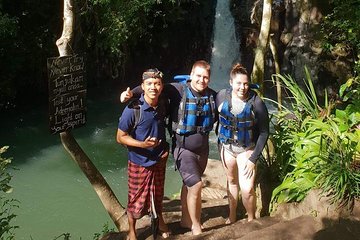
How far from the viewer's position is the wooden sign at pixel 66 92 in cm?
379

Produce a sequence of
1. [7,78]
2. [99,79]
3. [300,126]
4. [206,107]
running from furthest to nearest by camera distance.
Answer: [99,79] < [7,78] < [300,126] < [206,107]

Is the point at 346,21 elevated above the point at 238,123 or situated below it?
above

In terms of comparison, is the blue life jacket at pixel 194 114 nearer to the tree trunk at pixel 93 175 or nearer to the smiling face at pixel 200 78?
the smiling face at pixel 200 78

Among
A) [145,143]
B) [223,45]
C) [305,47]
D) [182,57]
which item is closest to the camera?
[145,143]

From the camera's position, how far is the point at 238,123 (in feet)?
12.1

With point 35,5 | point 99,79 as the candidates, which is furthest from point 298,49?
point 35,5

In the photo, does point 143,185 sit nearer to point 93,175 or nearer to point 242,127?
point 242,127

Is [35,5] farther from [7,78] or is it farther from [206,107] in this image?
[206,107]

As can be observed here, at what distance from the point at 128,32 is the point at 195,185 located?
7964mm

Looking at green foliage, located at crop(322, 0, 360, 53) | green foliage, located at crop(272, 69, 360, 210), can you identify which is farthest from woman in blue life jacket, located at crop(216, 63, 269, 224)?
green foliage, located at crop(322, 0, 360, 53)

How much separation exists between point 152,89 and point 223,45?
36.4 ft

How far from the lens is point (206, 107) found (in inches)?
145

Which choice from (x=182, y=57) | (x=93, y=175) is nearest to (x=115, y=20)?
(x=182, y=57)

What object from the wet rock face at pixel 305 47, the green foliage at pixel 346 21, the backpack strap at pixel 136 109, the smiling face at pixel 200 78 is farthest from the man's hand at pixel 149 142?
the wet rock face at pixel 305 47
